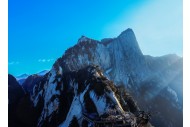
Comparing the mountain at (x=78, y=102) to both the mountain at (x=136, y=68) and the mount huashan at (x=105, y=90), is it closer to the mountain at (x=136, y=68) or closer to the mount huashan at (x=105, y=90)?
the mount huashan at (x=105, y=90)

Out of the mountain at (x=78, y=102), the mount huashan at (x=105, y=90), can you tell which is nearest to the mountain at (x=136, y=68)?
the mount huashan at (x=105, y=90)

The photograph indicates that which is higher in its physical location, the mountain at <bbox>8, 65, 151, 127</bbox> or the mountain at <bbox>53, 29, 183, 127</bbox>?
the mountain at <bbox>53, 29, 183, 127</bbox>

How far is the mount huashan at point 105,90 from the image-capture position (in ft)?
168

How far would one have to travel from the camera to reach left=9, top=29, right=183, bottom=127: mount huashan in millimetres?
51312

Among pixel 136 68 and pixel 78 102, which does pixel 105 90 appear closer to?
pixel 78 102

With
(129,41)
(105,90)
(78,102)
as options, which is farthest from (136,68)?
(105,90)

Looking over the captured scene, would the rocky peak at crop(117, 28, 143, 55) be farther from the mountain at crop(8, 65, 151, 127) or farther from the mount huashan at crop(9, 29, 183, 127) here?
the mountain at crop(8, 65, 151, 127)

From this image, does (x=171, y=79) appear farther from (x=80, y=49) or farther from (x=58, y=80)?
(x=58, y=80)

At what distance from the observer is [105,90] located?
180 ft

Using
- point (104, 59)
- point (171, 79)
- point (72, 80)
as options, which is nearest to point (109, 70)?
point (104, 59)

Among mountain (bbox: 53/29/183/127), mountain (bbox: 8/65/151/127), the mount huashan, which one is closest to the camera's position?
mountain (bbox: 8/65/151/127)

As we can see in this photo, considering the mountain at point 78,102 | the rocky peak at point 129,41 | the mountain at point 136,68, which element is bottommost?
the mountain at point 78,102

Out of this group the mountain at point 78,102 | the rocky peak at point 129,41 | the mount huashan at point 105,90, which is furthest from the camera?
the rocky peak at point 129,41

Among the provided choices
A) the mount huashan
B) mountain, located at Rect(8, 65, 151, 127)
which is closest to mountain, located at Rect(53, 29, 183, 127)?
the mount huashan
